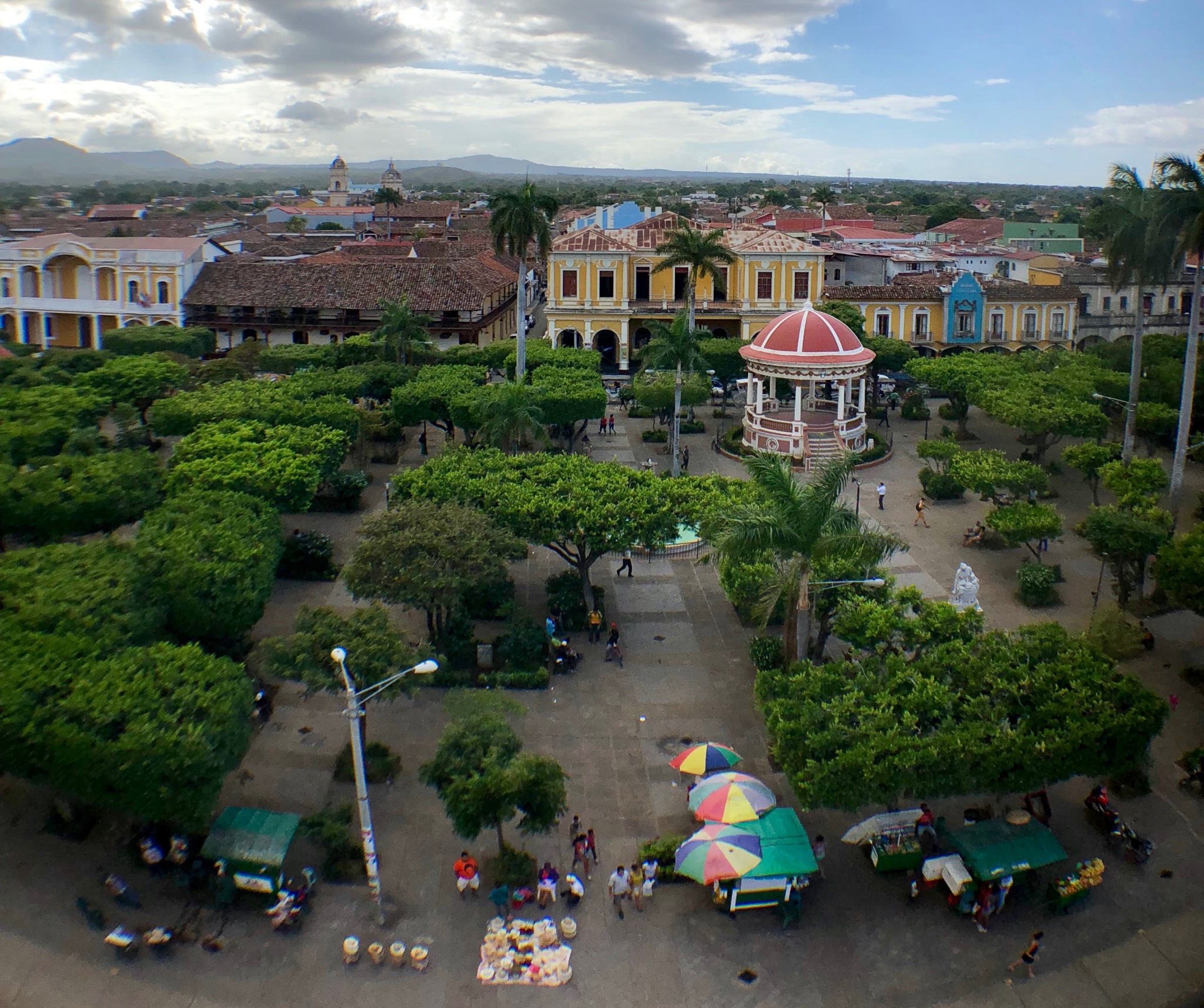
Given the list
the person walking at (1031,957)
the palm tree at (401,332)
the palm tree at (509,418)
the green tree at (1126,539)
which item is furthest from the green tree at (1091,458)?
the palm tree at (401,332)

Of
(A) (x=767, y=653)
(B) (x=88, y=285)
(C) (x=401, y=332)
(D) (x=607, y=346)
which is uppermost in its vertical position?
(B) (x=88, y=285)

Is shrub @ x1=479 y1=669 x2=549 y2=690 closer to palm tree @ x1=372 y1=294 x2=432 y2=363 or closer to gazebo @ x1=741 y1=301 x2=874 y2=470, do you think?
gazebo @ x1=741 y1=301 x2=874 y2=470

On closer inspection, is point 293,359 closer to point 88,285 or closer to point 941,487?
point 88,285

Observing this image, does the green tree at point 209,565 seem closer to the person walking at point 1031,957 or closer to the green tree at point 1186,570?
the person walking at point 1031,957

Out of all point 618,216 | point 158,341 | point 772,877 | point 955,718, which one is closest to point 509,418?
point 955,718

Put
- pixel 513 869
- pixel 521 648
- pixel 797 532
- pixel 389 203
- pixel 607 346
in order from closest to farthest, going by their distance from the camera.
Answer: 1. pixel 513 869
2. pixel 797 532
3. pixel 521 648
4. pixel 607 346
5. pixel 389 203
